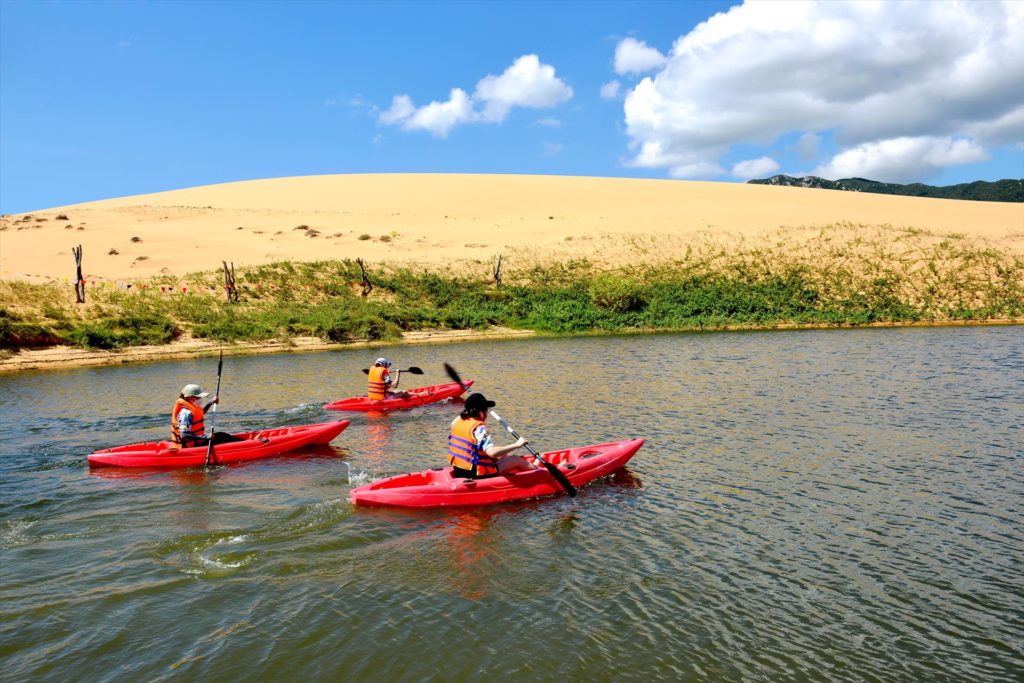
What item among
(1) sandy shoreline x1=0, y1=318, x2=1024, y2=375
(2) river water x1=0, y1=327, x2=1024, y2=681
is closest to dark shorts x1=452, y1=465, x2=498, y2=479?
(2) river water x1=0, y1=327, x2=1024, y2=681

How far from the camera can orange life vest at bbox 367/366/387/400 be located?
19.0 meters

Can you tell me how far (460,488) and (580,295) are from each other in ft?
108

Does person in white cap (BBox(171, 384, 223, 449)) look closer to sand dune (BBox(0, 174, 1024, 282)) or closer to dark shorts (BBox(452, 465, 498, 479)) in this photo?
dark shorts (BBox(452, 465, 498, 479))

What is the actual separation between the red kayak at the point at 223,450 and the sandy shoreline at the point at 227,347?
1341 centimetres

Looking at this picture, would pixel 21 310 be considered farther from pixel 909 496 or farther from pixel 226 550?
pixel 909 496

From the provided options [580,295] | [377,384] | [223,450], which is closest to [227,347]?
[377,384]

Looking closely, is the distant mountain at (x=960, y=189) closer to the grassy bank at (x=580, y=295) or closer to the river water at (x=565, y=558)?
the grassy bank at (x=580, y=295)

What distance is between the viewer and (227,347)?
1291 inches

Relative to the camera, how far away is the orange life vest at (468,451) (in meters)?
11.0

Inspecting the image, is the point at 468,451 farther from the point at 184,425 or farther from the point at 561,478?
the point at 184,425

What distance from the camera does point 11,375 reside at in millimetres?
26281

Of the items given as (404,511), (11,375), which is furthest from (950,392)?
(11,375)

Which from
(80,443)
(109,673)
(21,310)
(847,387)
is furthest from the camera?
(21,310)

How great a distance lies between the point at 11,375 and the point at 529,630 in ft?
89.8
